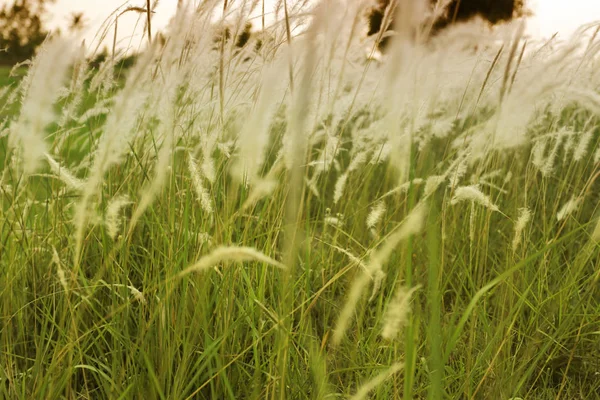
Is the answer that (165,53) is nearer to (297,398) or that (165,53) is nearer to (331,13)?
(331,13)

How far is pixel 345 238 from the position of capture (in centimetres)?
204

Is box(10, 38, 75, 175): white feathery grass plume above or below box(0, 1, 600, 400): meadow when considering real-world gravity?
above

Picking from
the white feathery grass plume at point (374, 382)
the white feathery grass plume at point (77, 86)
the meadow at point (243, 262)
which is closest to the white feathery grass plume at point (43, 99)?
the meadow at point (243, 262)

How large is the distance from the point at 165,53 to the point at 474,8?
12.8 meters

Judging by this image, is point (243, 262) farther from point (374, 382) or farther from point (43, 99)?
point (374, 382)

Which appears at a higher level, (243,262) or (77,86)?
(77,86)

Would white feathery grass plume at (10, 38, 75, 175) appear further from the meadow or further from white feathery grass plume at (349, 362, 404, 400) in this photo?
white feathery grass plume at (349, 362, 404, 400)

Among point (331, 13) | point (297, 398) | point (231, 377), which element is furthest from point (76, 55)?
point (297, 398)

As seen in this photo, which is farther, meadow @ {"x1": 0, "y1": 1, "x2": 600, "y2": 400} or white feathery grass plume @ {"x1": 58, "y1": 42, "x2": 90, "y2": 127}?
white feathery grass plume @ {"x1": 58, "y1": 42, "x2": 90, "y2": 127}

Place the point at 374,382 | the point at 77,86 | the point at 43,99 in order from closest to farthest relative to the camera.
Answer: the point at 374,382 < the point at 43,99 < the point at 77,86

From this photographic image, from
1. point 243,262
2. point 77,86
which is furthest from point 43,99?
point 243,262

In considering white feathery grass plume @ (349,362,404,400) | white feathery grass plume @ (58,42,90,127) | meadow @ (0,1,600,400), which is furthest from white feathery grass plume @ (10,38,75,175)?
white feathery grass plume @ (349,362,404,400)

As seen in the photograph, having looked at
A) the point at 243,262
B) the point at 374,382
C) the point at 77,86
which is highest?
the point at 77,86

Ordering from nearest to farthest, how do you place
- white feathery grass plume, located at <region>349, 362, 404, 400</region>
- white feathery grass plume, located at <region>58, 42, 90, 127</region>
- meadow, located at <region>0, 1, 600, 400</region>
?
white feathery grass plume, located at <region>349, 362, 404, 400</region>, meadow, located at <region>0, 1, 600, 400</region>, white feathery grass plume, located at <region>58, 42, 90, 127</region>
